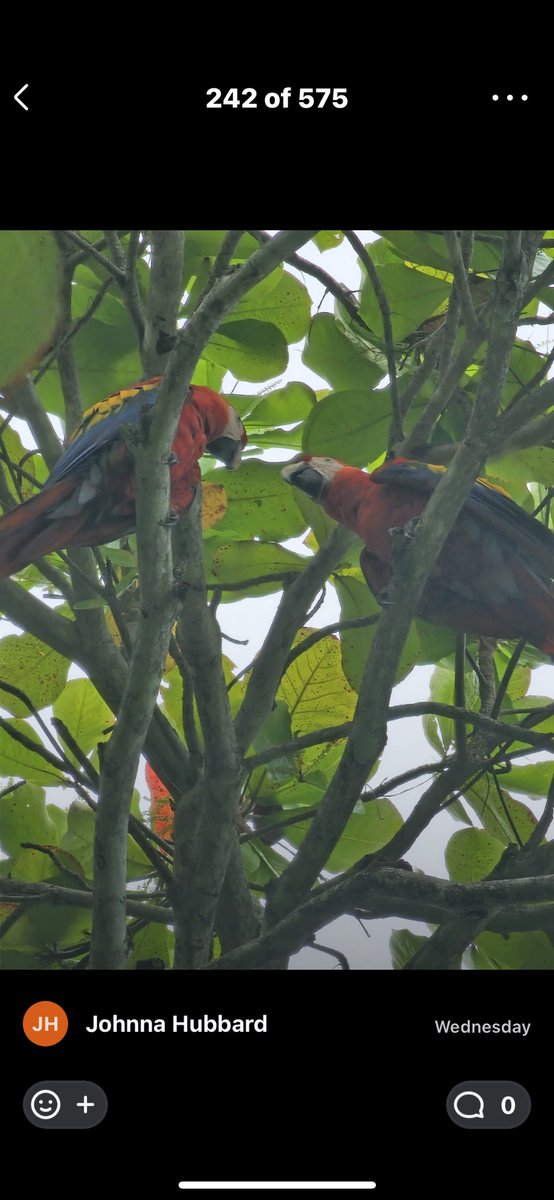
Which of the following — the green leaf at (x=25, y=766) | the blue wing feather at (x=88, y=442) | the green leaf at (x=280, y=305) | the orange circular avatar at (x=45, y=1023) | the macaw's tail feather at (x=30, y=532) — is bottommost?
the orange circular avatar at (x=45, y=1023)

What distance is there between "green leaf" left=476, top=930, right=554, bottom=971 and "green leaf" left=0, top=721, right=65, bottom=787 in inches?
18.6

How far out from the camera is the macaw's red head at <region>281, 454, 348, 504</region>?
3.53ft

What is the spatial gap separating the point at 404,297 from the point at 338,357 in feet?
0.30

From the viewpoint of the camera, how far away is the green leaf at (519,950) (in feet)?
2.84

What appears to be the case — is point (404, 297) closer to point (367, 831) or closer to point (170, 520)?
point (170, 520)

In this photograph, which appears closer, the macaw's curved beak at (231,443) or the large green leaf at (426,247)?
the large green leaf at (426,247)

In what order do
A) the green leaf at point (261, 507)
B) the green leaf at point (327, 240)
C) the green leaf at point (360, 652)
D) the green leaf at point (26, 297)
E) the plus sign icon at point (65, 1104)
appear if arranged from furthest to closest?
the green leaf at point (261, 507), the green leaf at point (360, 652), the green leaf at point (327, 240), the green leaf at point (26, 297), the plus sign icon at point (65, 1104)

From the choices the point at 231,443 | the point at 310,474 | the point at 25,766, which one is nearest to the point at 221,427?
the point at 231,443

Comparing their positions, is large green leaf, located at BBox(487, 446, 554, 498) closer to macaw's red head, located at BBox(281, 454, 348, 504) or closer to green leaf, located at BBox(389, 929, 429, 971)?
macaw's red head, located at BBox(281, 454, 348, 504)

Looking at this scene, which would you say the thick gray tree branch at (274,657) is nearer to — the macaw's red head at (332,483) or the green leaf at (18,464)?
the macaw's red head at (332,483)

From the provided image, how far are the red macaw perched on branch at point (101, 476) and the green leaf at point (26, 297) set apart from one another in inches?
5.7

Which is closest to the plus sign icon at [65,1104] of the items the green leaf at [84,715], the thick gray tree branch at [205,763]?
the thick gray tree branch at [205,763]
